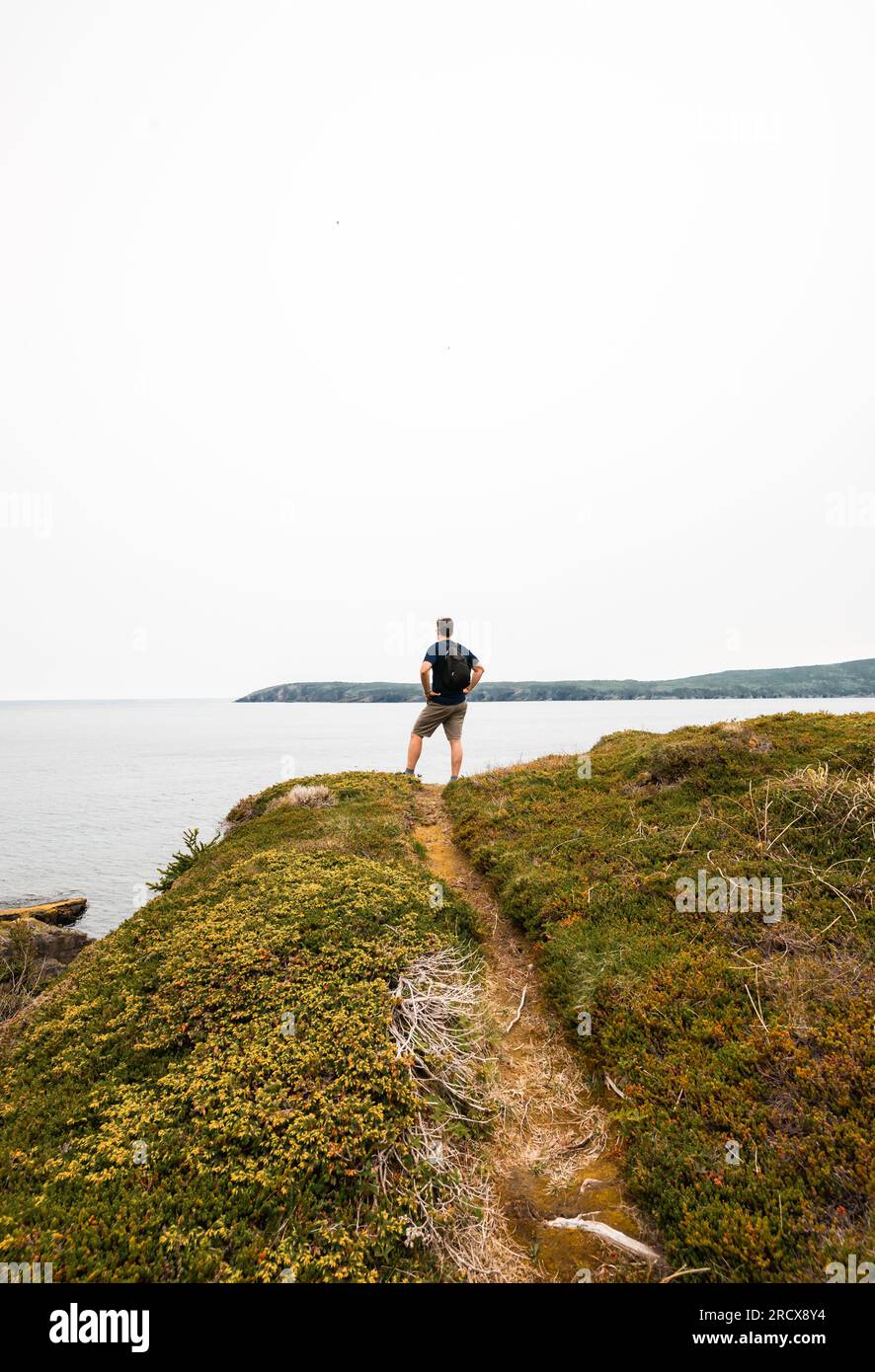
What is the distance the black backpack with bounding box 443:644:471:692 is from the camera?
57.7ft

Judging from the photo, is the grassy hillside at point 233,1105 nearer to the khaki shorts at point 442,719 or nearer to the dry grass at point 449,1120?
the dry grass at point 449,1120

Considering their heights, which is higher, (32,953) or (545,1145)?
(545,1145)

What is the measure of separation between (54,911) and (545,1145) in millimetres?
23061

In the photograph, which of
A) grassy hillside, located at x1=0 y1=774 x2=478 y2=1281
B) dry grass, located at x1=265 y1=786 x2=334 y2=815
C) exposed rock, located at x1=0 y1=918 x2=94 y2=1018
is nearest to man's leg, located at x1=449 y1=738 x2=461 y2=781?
dry grass, located at x1=265 y1=786 x2=334 y2=815

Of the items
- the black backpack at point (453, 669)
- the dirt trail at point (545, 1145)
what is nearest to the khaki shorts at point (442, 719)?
the black backpack at point (453, 669)

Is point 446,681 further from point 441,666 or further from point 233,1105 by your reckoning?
point 233,1105

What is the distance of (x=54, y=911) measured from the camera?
866 inches

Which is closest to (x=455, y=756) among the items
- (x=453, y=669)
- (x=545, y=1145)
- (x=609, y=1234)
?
(x=453, y=669)

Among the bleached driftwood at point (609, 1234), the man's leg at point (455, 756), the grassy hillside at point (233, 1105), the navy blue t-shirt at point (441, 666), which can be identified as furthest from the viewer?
the man's leg at point (455, 756)

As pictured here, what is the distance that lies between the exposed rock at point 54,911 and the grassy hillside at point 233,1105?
1507 cm

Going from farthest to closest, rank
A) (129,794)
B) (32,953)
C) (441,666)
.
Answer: (129,794) < (441,666) < (32,953)

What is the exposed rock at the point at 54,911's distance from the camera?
21028 mm
